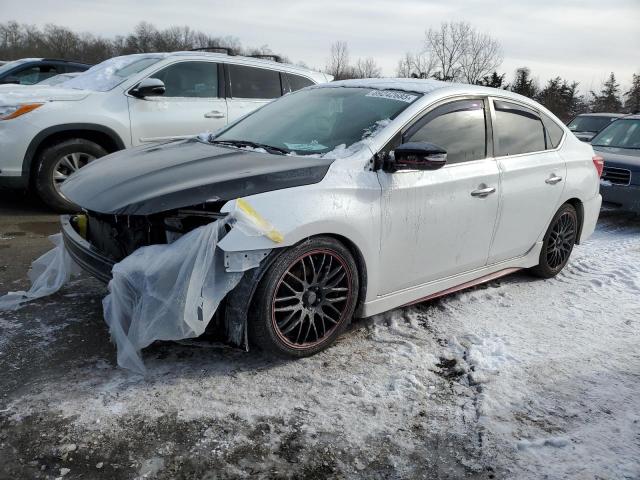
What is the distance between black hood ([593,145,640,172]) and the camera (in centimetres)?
724

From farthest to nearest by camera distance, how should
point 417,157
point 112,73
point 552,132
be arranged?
point 112,73, point 552,132, point 417,157

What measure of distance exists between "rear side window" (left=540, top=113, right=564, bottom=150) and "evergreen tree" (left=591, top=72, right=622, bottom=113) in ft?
111

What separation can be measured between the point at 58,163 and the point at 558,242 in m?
5.20

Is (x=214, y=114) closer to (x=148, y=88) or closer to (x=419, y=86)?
(x=148, y=88)

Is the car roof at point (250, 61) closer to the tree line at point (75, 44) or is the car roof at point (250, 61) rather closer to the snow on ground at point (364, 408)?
the snow on ground at point (364, 408)

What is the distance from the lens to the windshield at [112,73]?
6.34 metres

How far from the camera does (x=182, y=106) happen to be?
6.45 meters

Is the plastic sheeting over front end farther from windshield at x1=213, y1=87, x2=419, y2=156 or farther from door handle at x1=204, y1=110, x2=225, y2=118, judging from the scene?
door handle at x1=204, y1=110, x2=225, y2=118

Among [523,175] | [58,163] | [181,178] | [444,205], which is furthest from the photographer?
[58,163]

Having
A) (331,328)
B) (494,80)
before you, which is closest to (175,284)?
(331,328)

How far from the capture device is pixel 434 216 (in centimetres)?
347

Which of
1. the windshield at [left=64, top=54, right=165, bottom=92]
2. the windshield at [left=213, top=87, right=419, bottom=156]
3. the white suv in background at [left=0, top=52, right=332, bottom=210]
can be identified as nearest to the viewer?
the windshield at [left=213, top=87, right=419, bottom=156]

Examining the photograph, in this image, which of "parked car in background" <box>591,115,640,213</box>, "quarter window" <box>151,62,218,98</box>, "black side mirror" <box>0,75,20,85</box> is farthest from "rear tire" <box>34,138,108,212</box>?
"parked car in background" <box>591,115,640,213</box>

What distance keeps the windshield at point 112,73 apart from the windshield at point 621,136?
6879 mm
